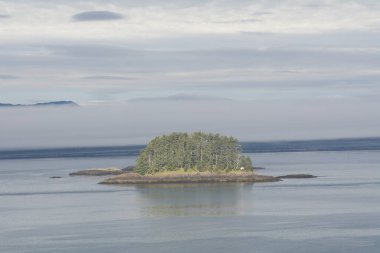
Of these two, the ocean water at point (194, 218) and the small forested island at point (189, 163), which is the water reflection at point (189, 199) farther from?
the small forested island at point (189, 163)

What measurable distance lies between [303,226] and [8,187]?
57700 mm

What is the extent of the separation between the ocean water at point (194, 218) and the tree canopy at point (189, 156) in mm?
7052

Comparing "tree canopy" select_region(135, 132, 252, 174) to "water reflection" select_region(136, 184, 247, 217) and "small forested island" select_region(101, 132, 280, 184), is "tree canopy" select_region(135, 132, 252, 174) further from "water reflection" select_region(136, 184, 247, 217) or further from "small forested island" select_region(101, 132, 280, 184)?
"water reflection" select_region(136, 184, 247, 217)

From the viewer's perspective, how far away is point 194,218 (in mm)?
64125

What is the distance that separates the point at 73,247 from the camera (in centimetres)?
5047

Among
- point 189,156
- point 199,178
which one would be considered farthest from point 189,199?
point 189,156

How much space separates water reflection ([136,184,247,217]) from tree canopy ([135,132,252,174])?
254 inches

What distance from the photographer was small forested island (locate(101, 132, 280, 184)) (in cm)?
10569

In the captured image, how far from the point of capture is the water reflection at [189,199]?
69000 millimetres

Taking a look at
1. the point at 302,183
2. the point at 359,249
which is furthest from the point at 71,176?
the point at 359,249

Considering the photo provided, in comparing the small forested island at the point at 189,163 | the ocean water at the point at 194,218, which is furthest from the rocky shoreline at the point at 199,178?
the ocean water at the point at 194,218

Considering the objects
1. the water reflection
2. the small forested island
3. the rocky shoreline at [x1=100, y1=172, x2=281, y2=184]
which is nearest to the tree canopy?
the small forested island

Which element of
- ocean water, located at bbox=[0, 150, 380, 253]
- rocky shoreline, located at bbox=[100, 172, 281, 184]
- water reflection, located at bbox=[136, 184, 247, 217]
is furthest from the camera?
rocky shoreline, located at bbox=[100, 172, 281, 184]

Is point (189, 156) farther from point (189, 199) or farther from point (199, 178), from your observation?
point (189, 199)
